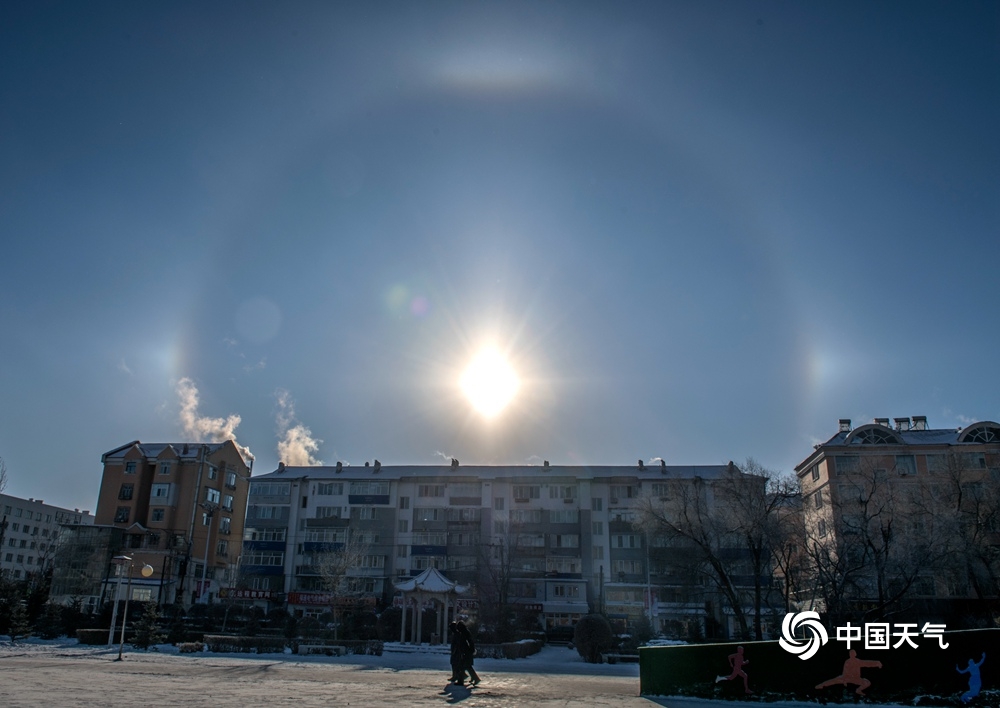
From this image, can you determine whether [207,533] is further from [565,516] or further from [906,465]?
[906,465]

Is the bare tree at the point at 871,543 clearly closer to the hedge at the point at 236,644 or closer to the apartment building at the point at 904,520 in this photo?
the apartment building at the point at 904,520

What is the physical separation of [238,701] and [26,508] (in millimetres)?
114511

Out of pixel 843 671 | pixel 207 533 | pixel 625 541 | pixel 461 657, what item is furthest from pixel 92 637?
pixel 625 541

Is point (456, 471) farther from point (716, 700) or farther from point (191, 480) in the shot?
point (716, 700)

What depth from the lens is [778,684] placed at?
50.1 feet

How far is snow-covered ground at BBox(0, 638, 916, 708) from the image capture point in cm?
1334

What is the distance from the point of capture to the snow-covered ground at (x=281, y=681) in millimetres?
13344

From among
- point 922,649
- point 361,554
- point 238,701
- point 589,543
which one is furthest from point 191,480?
point 922,649

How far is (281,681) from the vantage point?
17562 millimetres

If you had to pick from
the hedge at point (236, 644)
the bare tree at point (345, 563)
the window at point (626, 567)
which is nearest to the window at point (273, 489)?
the bare tree at point (345, 563)

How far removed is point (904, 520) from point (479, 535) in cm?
3431

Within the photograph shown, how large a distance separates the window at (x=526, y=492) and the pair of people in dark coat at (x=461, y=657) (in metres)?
45.2

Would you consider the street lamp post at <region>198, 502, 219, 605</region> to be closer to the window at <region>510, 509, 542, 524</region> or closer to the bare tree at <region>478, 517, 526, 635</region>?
the bare tree at <region>478, 517, 526, 635</region>

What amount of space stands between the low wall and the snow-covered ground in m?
0.48
